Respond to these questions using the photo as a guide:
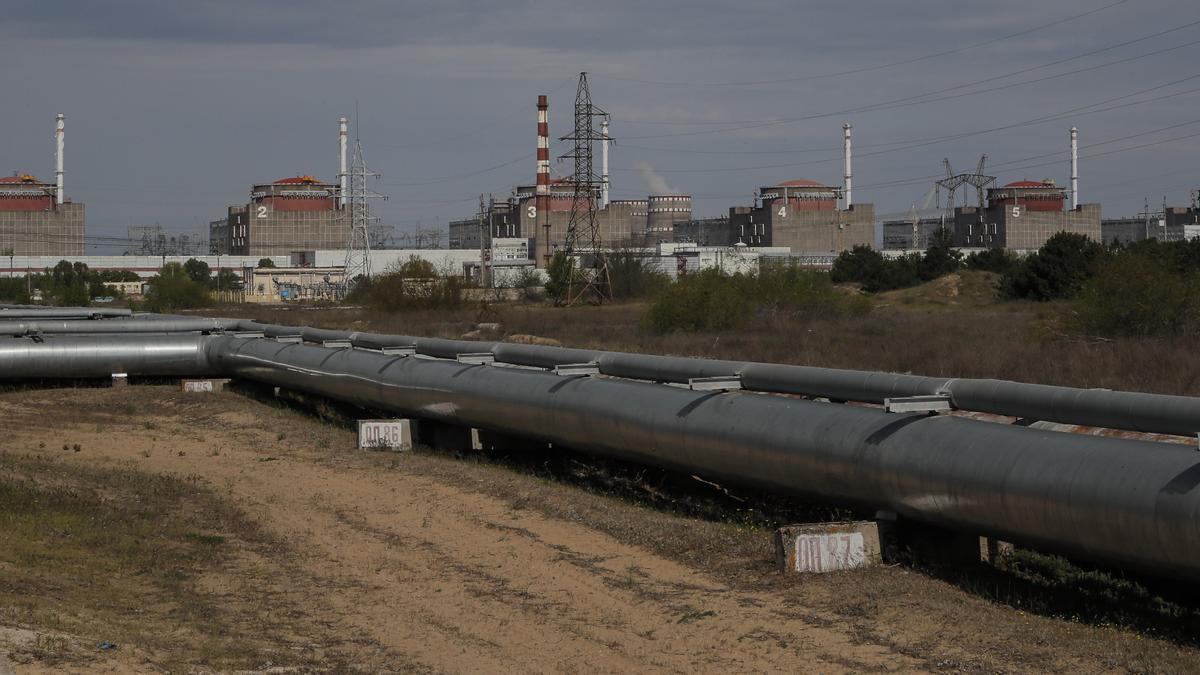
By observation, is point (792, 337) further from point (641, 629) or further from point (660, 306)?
point (641, 629)

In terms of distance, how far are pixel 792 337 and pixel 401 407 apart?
71.9ft

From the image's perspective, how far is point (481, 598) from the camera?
28.2 feet

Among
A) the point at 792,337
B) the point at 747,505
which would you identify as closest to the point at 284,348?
the point at 747,505

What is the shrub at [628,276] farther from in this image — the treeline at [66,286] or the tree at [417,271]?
the treeline at [66,286]

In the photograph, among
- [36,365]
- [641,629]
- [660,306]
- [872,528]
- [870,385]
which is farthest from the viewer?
[660,306]

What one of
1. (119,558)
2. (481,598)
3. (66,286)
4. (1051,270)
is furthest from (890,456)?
(66,286)

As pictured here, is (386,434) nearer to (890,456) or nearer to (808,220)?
(890,456)

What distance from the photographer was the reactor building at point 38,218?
541 feet

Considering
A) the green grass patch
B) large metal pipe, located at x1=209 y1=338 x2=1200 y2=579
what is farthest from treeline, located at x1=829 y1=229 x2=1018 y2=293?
the green grass patch

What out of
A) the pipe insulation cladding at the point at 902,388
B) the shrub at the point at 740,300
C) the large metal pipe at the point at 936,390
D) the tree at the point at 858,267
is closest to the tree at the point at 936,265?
the tree at the point at 858,267

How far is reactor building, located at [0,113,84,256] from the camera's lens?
165m

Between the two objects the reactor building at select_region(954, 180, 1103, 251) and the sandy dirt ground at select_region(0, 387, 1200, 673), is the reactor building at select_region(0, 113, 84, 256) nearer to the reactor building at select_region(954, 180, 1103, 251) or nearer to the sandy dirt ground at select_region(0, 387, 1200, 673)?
the reactor building at select_region(954, 180, 1103, 251)

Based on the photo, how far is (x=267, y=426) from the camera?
63.4 feet

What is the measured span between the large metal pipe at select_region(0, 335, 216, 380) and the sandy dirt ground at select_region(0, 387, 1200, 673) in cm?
1023
